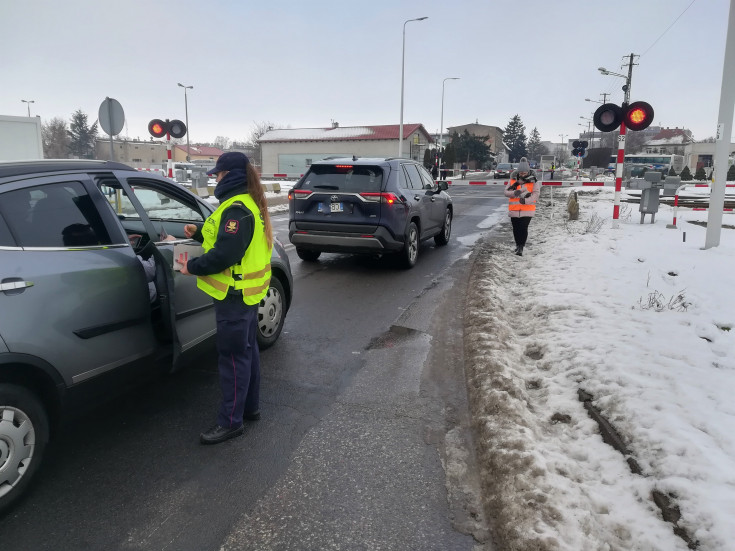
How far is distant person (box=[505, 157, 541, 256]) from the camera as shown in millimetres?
9742

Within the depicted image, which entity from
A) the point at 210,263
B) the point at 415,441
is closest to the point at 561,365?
the point at 415,441

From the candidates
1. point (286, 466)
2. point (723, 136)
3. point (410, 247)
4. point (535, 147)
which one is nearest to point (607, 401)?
point (286, 466)

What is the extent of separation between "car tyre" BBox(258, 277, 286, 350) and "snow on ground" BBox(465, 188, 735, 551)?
191 centimetres

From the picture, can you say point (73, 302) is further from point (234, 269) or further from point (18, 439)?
point (234, 269)

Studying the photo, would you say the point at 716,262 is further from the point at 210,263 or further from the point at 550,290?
the point at 210,263

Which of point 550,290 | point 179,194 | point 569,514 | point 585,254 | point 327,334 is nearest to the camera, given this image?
point 569,514

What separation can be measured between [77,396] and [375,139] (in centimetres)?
5473

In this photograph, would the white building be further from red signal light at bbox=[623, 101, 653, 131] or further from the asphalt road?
the asphalt road

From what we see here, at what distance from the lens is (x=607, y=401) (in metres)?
3.72

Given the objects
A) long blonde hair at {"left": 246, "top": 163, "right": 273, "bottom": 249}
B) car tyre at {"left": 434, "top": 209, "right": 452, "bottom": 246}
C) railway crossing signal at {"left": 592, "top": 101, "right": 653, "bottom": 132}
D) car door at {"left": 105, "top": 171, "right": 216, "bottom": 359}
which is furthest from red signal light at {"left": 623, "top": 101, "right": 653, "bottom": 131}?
long blonde hair at {"left": 246, "top": 163, "right": 273, "bottom": 249}

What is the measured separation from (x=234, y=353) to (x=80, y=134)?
334 ft

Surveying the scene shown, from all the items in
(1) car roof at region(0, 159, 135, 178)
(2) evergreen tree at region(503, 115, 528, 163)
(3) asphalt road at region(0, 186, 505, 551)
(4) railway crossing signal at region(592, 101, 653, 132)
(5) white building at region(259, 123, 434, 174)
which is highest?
(2) evergreen tree at region(503, 115, 528, 163)

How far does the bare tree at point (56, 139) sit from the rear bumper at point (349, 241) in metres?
81.9

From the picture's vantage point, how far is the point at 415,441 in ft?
11.7
